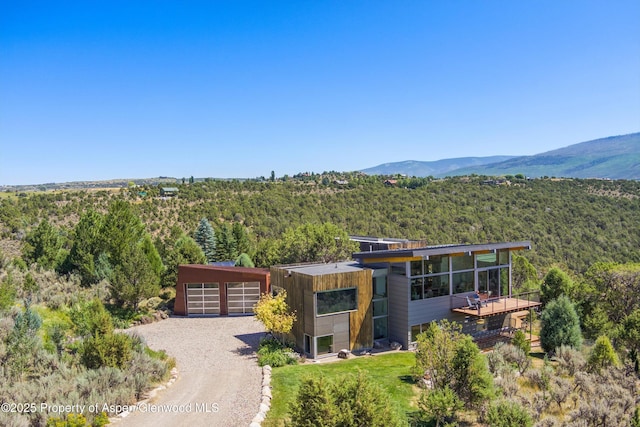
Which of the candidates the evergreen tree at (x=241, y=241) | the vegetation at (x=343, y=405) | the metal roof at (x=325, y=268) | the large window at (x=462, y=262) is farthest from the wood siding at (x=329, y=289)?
the evergreen tree at (x=241, y=241)

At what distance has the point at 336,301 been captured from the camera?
60.2 ft

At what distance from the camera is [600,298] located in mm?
22406

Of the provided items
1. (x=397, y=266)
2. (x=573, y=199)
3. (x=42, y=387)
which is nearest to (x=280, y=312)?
(x=397, y=266)

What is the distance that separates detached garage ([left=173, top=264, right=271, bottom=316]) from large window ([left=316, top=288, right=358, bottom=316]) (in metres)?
8.27

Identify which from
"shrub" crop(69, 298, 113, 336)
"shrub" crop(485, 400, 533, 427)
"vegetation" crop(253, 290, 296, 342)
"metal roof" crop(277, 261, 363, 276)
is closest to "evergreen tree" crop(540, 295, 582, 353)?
"metal roof" crop(277, 261, 363, 276)

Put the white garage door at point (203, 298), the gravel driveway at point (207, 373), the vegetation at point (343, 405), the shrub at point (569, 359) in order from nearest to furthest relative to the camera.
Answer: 1. the vegetation at point (343, 405)
2. the gravel driveway at point (207, 373)
3. the shrub at point (569, 359)
4. the white garage door at point (203, 298)

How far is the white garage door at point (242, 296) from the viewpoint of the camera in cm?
2612

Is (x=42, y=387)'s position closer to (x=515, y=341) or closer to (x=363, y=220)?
(x=515, y=341)

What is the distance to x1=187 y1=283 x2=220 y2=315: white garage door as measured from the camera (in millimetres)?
26109

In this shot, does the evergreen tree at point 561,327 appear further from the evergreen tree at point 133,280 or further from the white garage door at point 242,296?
the evergreen tree at point 133,280

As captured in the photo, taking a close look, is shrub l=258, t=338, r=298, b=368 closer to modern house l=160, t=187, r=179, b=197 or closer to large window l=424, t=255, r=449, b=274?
large window l=424, t=255, r=449, b=274

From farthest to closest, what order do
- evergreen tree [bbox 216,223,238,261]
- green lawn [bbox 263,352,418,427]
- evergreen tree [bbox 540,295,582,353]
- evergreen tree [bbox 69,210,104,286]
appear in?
1. evergreen tree [bbox 216,223,238,261]
2. evergreen tree [bbox 69,210,104,286]
3. evergreen tree [bbox 540,295,582,353]
4. green lawn [bbox 263,352,418,427]

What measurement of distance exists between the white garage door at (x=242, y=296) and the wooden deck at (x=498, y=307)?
443 inches

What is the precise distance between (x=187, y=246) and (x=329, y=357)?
52.9 ft
